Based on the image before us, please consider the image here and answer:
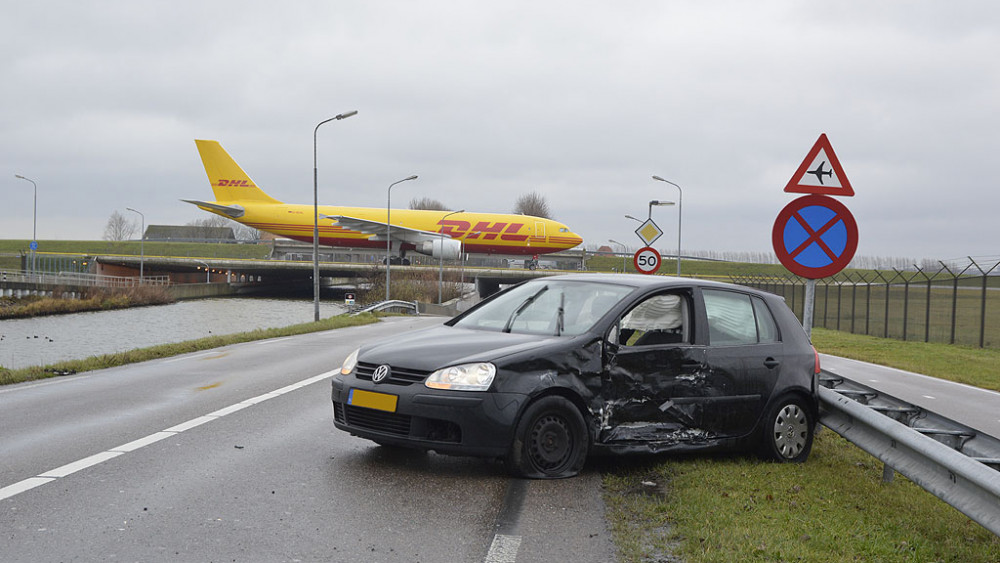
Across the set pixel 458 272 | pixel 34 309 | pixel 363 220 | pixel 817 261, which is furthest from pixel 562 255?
pixel 817 261

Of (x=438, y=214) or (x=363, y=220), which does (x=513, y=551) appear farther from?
(x=438, y=214)

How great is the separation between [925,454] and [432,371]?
10.00ft

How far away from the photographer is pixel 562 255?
9462cm

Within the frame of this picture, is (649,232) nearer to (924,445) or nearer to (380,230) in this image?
(924,445)

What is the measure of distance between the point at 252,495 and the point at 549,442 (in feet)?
6.54

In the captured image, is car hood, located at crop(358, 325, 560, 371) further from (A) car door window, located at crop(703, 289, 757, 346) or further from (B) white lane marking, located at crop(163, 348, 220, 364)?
(B) white lane marking, located at crop(163, 348, 220, 364)

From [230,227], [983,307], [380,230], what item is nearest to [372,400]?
[983,307]

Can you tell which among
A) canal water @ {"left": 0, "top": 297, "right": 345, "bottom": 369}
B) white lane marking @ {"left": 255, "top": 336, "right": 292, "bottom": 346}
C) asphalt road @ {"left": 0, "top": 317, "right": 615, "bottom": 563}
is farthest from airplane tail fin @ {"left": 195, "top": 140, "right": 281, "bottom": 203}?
asphalt road @ {"left": 0, "top": 317, "right": 615, "bottom": 563}

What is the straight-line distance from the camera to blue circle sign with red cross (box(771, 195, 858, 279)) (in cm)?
798

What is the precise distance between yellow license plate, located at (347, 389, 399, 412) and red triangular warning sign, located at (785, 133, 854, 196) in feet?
14.2

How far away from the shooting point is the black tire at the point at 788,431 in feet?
22.9

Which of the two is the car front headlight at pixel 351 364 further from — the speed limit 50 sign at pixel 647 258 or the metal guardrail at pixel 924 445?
the speed limit 50 sign at pixel 647 258

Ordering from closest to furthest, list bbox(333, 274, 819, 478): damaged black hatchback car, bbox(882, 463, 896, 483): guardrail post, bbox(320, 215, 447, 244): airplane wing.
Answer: bbox(333, 274, 819, 478): damaged black hatchback car → bbox(882, 463, 896, 483): guardrail post → bbox(320, 215, 447, 244): airplane wing

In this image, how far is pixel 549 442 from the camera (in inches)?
238
